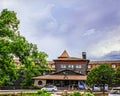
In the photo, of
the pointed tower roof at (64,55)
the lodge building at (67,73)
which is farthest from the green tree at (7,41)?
the pointed tower roof at (64,55)

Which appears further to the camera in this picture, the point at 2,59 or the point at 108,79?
the point at 108,79

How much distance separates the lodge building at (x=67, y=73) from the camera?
82.6 metres

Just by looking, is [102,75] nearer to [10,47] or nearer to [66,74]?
[10,47]

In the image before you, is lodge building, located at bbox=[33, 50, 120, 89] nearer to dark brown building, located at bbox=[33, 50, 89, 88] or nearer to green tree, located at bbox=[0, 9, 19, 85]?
dark brown building, located at bbox=[33, 50, 89, 88]

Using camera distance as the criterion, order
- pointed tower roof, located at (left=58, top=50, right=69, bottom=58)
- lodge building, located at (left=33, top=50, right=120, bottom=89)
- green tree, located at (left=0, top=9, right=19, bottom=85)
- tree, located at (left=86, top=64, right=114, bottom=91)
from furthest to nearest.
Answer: pointed tower roof, located at (left=58, top=50, right=69, bottom=58), lodge building, located at (left=33, top=50, right=120, bottom=89), tree, located at (left=86, top=64, right=114, bottom=91), green tree, located at (left=0, top=9, right=19, bottom=85)

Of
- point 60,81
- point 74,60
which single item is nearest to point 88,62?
point 74,60

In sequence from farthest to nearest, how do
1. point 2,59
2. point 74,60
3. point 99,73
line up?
point 74,60
point 99,73
point 2,59

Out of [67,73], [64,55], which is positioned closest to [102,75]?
[67,73]

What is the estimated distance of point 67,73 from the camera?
8588 centimetres

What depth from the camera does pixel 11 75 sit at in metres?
38.9

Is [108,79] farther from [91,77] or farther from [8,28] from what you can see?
[8,28]

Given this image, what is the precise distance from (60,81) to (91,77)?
29.3 metres

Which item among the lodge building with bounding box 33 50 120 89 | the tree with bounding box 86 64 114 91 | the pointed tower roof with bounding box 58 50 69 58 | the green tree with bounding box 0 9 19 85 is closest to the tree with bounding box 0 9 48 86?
→ the green tree with bounding box 0 9 19 85

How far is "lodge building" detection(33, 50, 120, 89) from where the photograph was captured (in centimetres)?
8256
